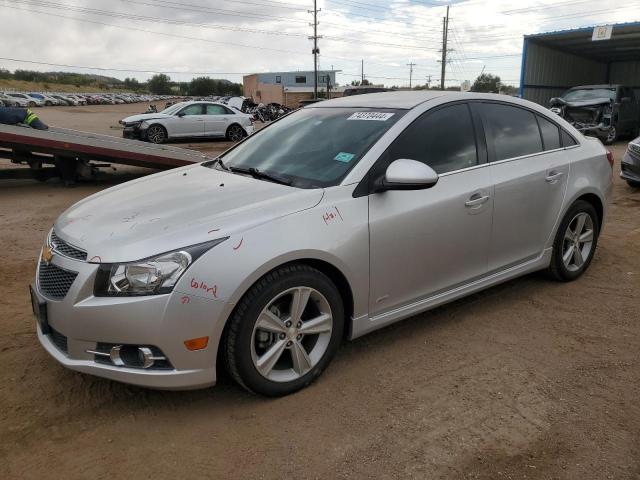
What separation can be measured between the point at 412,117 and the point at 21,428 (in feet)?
9.27

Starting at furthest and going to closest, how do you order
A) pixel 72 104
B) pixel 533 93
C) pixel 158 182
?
pixel 72 104, pixel 533 93, pixel 158 182

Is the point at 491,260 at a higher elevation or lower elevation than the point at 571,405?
higher

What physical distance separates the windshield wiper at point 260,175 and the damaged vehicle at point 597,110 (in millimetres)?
15224

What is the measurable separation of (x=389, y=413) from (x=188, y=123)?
680 inches

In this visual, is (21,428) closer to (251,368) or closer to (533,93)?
(251,368)

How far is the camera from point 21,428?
2688 mm

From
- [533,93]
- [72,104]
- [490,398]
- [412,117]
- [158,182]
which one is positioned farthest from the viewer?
[72,104]

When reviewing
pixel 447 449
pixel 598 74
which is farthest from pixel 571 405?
pixel 598 74

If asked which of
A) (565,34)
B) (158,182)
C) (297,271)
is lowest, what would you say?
(297,271)

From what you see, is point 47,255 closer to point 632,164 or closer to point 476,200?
point 476,200

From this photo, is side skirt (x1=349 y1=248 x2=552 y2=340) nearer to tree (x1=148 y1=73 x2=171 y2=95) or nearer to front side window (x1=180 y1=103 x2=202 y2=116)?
front side window (x1=180 y1=103 x2=202 y2=116)

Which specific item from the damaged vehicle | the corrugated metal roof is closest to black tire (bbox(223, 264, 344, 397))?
the damaged vehicle

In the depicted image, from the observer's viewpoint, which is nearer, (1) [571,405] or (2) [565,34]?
(1) [571,405]

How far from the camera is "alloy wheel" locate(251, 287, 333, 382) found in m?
2.82
